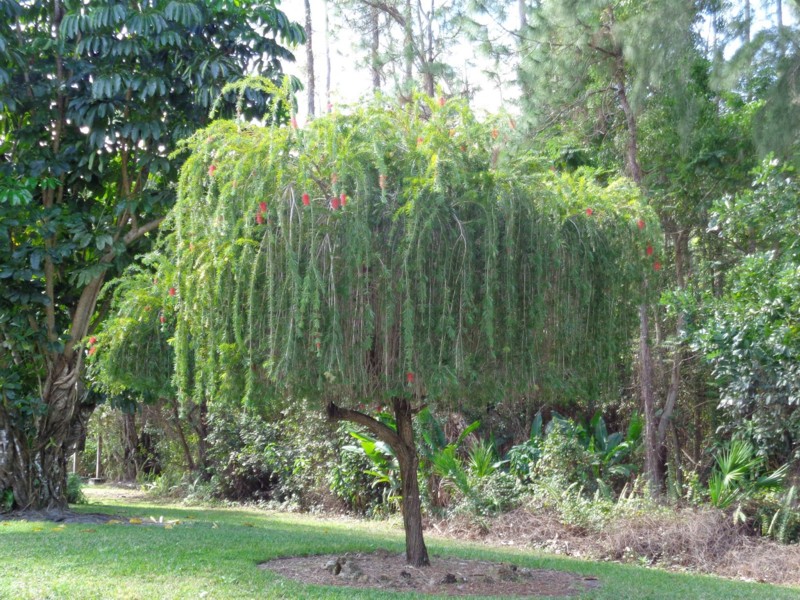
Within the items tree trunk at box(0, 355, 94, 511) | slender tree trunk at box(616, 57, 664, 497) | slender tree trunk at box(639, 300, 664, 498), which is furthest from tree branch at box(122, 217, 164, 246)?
slender tree trunk at box(639, 300, 664, 498)

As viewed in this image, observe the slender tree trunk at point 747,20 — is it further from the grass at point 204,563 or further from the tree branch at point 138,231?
the tree branch at point 138,231

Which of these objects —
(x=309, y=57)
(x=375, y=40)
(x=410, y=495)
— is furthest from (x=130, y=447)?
(x=410, y=495)

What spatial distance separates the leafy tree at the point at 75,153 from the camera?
40.9ft

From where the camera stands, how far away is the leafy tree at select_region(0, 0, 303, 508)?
1248 cm

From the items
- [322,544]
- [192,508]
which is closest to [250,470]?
[192,508]

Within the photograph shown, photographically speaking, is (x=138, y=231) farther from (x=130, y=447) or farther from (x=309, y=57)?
(x=130, y=447)

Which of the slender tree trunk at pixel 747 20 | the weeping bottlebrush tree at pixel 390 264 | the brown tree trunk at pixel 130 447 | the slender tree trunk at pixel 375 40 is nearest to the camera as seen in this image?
the weeping bottlebrush tree at pixel 390 264

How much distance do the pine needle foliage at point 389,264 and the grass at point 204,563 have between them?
5.81 feet

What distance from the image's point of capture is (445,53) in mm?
21656

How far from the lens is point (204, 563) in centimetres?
872

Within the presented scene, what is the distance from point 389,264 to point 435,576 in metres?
3.43

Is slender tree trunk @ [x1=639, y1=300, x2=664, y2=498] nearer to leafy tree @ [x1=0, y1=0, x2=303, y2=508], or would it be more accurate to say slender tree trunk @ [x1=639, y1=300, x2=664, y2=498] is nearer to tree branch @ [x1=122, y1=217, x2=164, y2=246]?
leafy tree @ [x1=0, y1=0, x2=303, y2=508]

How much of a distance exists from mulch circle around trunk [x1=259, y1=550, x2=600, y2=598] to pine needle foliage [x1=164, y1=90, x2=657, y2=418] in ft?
6.11

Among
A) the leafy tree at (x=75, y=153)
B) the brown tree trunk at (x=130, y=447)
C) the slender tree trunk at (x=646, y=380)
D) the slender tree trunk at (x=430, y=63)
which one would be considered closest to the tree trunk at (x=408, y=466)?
the slender tree trunk at (x=646, y=380)
